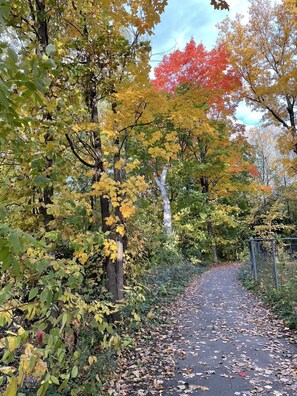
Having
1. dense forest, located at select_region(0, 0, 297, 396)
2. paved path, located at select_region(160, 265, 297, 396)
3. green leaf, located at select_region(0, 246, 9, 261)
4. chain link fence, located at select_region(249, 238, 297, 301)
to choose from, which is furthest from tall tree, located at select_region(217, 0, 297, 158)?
green leaf, located at select_region(0, 246, 9, 261)

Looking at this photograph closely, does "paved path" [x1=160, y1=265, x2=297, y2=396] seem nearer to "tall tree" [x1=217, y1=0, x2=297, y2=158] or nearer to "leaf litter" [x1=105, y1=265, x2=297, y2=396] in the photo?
"leaf litter" [x1=105, y1=265, x2=297, y2=396]

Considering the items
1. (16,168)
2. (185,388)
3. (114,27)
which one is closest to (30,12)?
(114,27)

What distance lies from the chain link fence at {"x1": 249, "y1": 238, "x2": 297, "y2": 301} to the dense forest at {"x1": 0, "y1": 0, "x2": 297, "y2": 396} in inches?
107

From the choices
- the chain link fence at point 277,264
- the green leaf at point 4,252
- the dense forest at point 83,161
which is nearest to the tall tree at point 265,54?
the dense forest at point 83,161

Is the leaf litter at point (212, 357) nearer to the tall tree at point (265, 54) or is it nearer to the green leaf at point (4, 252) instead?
the green leaf at point (4, 252)

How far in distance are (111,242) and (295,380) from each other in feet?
8.78

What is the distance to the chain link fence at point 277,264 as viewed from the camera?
6.18m

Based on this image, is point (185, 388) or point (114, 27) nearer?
point (185, 388)

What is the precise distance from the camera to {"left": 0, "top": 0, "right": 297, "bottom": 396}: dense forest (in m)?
1.61

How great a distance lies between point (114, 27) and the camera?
4.37 metres

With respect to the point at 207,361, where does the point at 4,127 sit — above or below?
above

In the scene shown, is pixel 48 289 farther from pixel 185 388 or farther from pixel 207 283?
pixel 207 283

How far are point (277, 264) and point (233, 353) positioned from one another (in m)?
3.59

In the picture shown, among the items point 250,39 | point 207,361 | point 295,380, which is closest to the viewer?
point 295,380
